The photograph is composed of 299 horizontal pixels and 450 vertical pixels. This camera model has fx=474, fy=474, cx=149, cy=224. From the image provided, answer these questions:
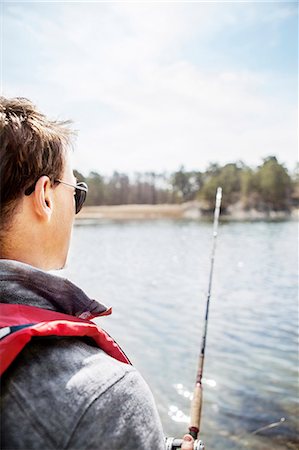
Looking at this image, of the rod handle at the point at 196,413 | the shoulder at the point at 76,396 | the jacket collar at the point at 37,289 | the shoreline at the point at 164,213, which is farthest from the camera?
the shoreline at the point at 164,213

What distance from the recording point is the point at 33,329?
1.09 metres

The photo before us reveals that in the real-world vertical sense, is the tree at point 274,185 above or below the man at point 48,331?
above

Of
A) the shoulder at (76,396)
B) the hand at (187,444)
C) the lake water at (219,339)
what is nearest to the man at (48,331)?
the shoulder at (76,396)

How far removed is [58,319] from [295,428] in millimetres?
5470

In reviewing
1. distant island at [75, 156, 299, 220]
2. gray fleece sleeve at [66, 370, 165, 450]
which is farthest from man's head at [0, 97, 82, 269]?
distant island at [75, 156, 299, 220]

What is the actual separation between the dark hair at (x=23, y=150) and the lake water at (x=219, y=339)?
16.3 feet

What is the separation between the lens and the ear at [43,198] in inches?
54.4

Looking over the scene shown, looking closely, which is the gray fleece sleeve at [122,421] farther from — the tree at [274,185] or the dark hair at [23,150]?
the tree at [274,185]

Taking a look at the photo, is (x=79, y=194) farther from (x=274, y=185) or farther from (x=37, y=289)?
(x=274, y=185)

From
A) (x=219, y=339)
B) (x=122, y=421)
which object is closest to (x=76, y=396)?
(x=122, y=421)

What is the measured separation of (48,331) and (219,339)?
28.4 feet

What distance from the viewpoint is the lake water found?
608 centimetres

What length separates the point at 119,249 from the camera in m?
29.8

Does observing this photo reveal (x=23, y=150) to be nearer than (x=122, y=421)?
No
